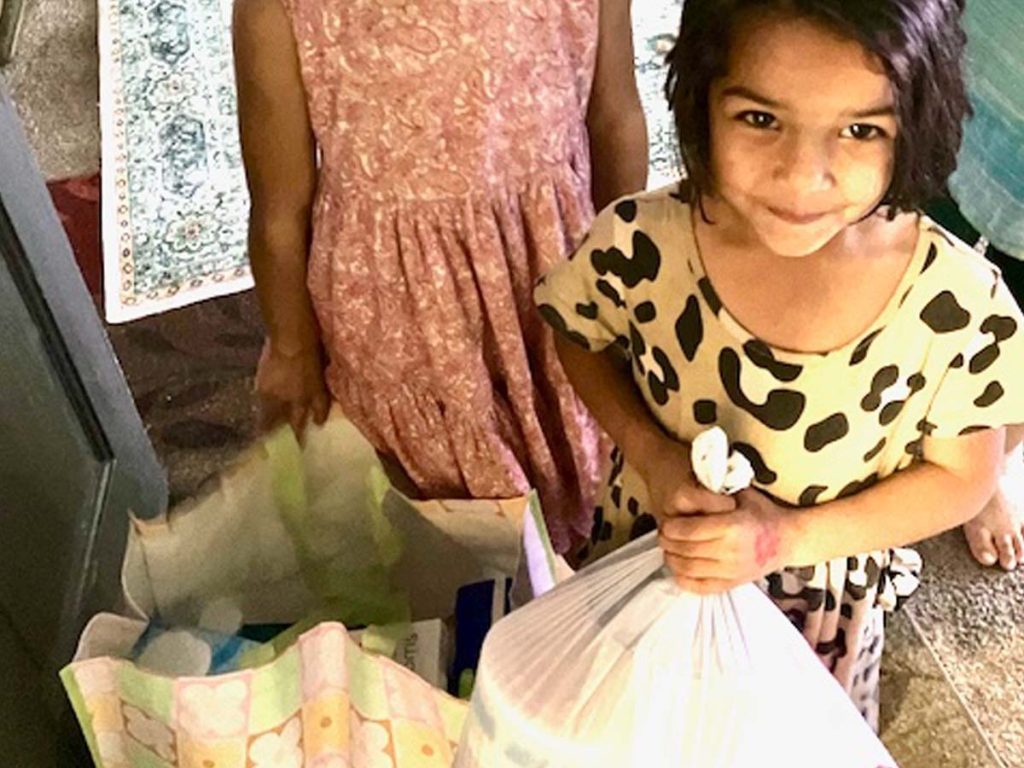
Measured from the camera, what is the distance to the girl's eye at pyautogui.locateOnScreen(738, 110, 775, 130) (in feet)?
2.52

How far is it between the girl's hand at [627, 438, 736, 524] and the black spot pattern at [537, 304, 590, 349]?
95 millimetres

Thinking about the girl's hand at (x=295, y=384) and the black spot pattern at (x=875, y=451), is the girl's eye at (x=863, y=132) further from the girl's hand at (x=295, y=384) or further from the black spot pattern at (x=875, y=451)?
the girl's hand at (x=295, y=384)

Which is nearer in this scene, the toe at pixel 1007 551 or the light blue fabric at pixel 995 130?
the light blue fabric at pixel 995 130

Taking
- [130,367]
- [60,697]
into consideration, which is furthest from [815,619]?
[130,367]

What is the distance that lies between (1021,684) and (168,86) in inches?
61.5

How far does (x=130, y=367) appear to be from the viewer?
1.70 m

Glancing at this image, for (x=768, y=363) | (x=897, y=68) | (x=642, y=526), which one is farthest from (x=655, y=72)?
(x=897, y=68)

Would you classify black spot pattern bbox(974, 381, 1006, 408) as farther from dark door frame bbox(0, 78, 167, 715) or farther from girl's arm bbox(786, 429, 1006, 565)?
dark door frame bbox(0, 78, 167, 715)

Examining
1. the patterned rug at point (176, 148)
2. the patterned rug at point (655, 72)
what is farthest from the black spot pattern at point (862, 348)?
the patterned rug at point (655, 72)

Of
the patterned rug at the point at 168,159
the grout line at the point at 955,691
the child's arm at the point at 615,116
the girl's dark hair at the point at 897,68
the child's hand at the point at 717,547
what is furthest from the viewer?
the patterned rug at the point at 168,159

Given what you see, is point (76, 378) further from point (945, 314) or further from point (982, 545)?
point (982, 545)

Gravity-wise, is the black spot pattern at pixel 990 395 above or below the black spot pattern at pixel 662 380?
above

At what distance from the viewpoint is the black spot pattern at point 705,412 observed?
0.93 meters

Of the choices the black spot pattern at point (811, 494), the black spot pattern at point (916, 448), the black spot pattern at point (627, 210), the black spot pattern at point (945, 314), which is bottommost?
the black spot pattern at point (811, 494)
